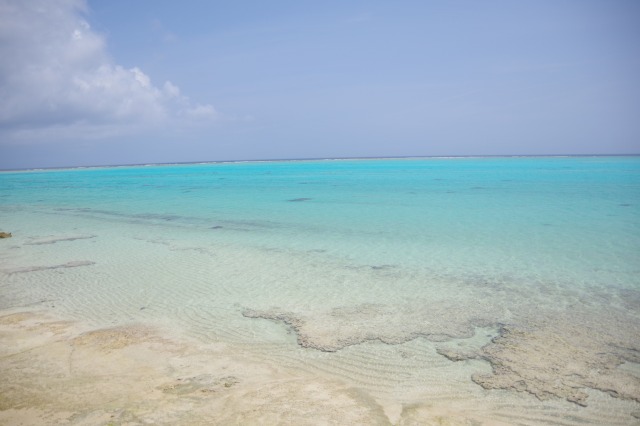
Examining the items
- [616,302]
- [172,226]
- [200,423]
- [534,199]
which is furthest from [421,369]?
[534,199]

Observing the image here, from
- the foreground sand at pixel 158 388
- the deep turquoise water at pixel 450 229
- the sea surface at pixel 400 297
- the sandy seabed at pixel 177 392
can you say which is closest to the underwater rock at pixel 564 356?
the sea surface at pixel 400 297

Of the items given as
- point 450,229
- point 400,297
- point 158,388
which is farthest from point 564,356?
point 450,229

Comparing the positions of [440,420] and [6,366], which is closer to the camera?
[440,420]

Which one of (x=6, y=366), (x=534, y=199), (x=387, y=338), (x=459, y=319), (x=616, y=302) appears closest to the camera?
(x=6, y=366)

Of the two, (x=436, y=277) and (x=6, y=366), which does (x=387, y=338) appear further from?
(x=6, y=366)

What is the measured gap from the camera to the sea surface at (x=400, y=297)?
4.04 m

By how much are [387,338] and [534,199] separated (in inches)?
784

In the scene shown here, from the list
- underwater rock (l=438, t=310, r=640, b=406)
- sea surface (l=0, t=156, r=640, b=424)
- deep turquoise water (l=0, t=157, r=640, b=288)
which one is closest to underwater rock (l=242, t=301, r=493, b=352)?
sea surface (l=0, t=156, r=640, b=424)

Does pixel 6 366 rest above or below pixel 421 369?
above

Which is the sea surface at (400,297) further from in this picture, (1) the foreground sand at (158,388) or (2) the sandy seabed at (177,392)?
(1) the foreground sand at (158,388)

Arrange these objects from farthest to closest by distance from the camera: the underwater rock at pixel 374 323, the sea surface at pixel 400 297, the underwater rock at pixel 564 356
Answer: the underwater rock at pixel 374 323, the sea surface at pixel 400 297, the underwater rock at pixel 564 356

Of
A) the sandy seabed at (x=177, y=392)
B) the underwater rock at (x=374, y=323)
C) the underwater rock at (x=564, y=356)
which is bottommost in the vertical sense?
the underwater rock at (x=564, y=356)

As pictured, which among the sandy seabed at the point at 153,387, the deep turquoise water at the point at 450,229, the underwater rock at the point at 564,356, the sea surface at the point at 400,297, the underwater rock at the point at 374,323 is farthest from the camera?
the deep turquoise water at the point at 450,229

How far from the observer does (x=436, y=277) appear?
7.77 metres
